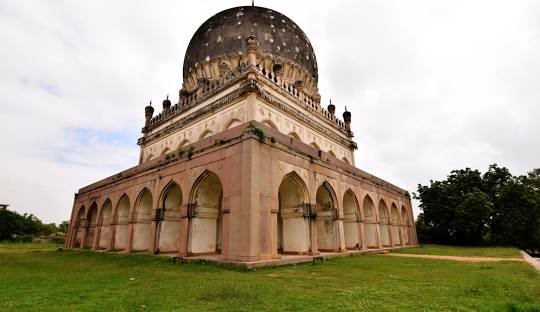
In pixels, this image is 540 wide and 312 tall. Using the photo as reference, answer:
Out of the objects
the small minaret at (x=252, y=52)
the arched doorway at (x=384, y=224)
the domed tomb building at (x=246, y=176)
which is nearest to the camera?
the domed tomb building at (x=246, y=176)

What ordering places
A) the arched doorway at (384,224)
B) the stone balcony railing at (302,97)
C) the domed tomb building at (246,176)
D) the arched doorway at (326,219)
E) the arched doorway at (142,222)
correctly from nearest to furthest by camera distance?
the domed tomb building at (246,176) → the arched doorway at (326,219) → the arched doorway at (142,222) → the stone balcony railing at (302,97) → the arched doorway at (384,224)

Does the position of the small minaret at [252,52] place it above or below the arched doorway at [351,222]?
above

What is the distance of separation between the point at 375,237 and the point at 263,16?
15532 mm

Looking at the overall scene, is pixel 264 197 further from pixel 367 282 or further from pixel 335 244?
pixel 335 244

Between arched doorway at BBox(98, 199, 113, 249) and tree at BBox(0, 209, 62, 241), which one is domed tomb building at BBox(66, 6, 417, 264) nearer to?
arched doorway at BBox(98, 199, 113, 249)

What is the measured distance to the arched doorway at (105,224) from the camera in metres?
16.4

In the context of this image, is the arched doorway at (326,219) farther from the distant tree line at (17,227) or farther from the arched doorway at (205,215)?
the distant tree line at (17,227)

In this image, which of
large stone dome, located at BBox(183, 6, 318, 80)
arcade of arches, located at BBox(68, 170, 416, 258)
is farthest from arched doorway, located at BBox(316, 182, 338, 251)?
large stone dome, located at BBox(183, 6, 318, 80)

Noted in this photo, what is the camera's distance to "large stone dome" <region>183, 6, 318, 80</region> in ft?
63.7

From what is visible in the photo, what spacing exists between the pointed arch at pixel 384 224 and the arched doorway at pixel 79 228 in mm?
17880

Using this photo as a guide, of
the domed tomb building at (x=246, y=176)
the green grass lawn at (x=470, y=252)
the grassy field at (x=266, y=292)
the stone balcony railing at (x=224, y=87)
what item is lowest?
the grassy field at (x=266, y=292)

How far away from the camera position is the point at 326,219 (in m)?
13.0

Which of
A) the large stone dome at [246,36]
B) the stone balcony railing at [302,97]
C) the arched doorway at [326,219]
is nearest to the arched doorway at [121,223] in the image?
the arched doorway at [326,219]

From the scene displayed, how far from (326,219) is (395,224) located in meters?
8.09
